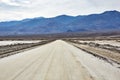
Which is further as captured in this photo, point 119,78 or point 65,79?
point 119,78

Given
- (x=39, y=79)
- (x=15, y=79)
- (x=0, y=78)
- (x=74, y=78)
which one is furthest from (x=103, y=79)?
(x=0, y=78)

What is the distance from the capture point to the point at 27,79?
1162 centimetres

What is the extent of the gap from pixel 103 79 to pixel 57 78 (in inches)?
82.4

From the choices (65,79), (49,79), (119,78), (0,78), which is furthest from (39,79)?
(119,78)

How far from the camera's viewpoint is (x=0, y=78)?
477 inches

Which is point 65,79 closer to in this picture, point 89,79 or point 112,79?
point 89,79

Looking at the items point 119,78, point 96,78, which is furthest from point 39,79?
point 119,78

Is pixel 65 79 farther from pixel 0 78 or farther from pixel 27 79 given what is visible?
pixel 0 78

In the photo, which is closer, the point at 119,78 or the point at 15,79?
the point at 15,79

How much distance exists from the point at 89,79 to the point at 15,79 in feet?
10.8

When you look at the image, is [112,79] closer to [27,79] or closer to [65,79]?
[65,79]

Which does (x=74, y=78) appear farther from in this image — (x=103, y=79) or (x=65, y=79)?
(x=103, y=79)

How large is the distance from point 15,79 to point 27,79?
54 centimetres

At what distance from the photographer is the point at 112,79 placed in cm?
1210
